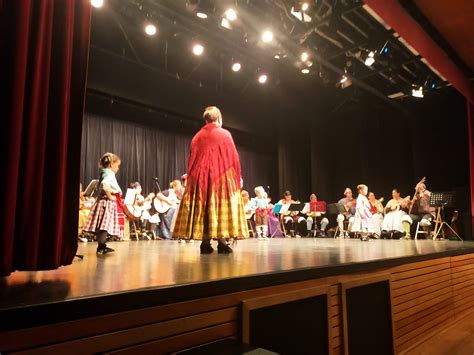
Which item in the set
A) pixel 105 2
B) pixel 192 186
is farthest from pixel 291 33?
pixel 192 186

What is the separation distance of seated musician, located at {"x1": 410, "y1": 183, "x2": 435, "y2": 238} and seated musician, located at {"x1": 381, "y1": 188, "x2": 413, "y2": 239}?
0.22 meters

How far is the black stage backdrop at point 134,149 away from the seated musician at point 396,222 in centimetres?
569

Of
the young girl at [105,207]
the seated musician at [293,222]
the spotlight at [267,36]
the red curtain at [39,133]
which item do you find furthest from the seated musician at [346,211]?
the red curtain at [39,133]

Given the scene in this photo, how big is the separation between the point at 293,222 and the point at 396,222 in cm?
308

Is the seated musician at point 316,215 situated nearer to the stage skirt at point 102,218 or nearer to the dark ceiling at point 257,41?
the dark ceiling at point 257,41

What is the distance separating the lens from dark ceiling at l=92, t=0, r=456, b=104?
21.5ft

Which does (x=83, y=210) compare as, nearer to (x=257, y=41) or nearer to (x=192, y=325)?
(x=257, y=41)

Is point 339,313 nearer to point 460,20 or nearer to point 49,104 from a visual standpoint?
point 49,104

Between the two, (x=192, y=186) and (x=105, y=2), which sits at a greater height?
(x=105, y=2)

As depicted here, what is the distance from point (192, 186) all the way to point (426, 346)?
2.25 m

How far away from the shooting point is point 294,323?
6.77 feet

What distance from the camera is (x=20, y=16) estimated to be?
1.52 meters

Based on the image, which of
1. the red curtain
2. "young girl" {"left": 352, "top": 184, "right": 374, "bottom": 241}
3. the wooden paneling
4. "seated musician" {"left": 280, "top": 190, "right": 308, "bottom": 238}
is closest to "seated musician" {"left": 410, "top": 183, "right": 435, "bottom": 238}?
"young girl" {"left": 352, "top": 184, "right": 374, "bottom": 241}

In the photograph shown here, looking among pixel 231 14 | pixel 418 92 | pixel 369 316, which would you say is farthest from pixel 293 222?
pixel 369 316
